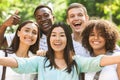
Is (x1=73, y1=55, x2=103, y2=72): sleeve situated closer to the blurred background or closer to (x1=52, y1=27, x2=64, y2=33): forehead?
(x1=52, y1=27, x2=64, y2=33): forehead

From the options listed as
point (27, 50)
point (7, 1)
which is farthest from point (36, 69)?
point (7, 1)

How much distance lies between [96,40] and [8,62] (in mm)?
1253

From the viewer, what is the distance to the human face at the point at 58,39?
5.34 metres

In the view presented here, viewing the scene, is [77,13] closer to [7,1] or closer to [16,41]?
[16,41]

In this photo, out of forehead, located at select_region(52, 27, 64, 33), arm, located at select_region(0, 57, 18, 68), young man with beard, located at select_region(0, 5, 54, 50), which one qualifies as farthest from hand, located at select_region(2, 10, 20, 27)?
arm, located at select_region(0, 57, 18, 68)

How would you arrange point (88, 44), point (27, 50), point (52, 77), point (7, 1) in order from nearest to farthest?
point (52, 77) → point (88, 44) → point (27, 50) → point (7, 1)

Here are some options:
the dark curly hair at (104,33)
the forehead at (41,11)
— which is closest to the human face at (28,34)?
the dark curly hair at (104,33)

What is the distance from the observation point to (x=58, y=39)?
5324 mm

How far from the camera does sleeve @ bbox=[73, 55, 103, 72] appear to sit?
522cm

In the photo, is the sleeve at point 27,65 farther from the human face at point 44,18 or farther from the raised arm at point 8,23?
the human face at point 44,18

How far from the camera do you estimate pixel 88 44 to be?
5707 mm

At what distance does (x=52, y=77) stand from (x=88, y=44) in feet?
2.70

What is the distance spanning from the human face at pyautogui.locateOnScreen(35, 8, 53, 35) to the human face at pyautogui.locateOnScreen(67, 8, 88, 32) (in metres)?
0.50

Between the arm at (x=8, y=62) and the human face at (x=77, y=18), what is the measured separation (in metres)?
1.82
